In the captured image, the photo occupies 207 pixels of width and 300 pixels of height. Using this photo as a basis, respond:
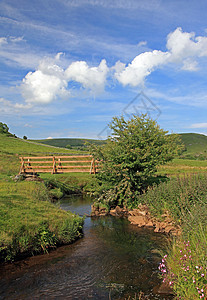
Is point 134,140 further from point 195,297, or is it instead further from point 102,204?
point 195,297

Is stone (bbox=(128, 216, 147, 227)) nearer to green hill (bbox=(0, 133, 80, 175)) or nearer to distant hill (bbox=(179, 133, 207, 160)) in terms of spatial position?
green hill (bbox=(0, 133, 80, 175))

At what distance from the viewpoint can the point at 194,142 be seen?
156 meters

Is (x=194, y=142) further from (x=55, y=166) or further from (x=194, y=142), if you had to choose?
(x=55, y=166)

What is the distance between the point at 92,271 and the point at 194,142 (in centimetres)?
15867

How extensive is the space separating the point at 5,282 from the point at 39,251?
2429 millimetres

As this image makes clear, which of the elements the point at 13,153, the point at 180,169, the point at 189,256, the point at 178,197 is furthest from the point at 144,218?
the point at 13,153

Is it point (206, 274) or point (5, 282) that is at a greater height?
point (206, 274)

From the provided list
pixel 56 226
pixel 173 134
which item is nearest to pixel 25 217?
pixel 56 226

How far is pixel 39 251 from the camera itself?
35.1 ft

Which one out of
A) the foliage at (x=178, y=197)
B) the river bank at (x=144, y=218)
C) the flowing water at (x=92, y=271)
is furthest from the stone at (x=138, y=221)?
the flowing water at (x=92, y=271)

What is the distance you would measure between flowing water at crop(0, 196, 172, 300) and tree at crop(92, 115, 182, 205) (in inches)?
232

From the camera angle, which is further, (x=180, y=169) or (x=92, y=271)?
(x=180, y=169)

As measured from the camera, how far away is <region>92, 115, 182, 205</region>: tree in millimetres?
18328

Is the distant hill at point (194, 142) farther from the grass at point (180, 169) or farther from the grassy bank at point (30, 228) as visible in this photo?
the grassy bank at point (30, 228)
